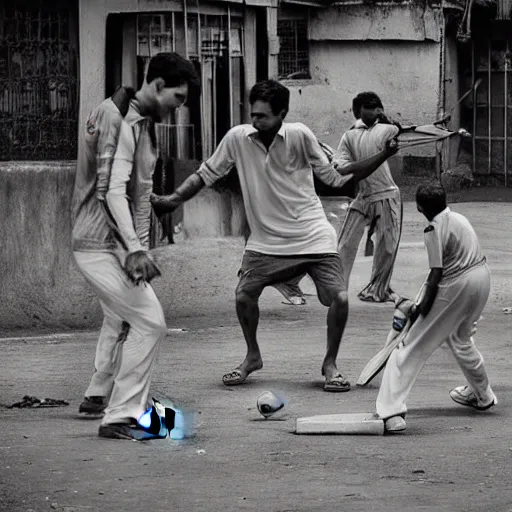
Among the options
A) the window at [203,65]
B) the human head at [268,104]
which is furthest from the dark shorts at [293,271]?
the window at [203,65]

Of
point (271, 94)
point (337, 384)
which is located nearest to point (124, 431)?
point (337, 384)

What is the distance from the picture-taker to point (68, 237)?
12727 mm

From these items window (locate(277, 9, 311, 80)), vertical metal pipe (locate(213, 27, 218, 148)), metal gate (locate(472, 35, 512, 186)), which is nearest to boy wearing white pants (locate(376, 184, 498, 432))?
vertical metal pipe (locate(213, 27, 218, 148))

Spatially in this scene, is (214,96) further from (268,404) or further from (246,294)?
(268,404)

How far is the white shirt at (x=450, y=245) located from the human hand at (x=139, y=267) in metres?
1.50

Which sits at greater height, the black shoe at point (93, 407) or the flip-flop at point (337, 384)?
the black shoe at point (93, 407)

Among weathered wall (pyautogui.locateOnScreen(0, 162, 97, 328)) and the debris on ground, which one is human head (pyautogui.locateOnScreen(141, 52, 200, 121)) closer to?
the debris on ground

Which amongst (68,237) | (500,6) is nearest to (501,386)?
(68,237)

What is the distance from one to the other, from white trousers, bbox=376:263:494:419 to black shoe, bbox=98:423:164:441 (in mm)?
1281

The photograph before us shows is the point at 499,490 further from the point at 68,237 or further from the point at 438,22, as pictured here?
the point at 438,22

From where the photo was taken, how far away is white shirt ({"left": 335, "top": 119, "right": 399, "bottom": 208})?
13.4m

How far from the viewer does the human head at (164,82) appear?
7.59m

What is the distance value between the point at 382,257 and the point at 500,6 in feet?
40.8

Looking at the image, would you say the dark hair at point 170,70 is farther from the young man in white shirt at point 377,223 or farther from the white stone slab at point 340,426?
the young man in white shirt at point 377,223
